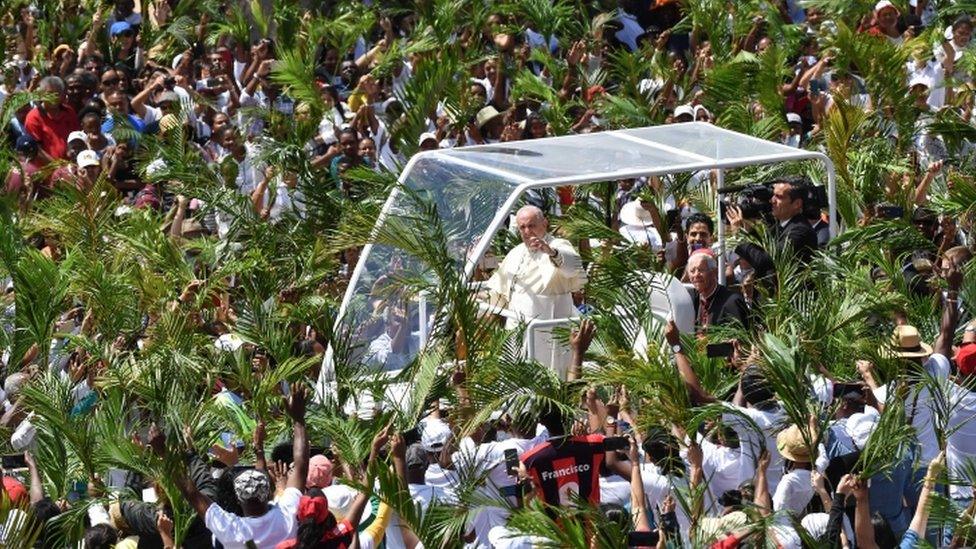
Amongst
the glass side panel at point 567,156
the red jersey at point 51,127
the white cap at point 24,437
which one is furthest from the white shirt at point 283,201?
the white cap at point 24,437

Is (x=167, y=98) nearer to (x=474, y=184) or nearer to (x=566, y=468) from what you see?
(x=474, y=184)

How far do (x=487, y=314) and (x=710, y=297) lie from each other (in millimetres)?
1380

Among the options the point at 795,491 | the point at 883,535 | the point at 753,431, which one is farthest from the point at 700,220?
the point at 883,535

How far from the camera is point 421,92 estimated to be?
17109mm

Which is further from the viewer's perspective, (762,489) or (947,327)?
(947,327)

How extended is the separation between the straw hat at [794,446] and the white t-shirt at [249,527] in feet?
7.32

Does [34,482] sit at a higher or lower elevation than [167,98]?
higher

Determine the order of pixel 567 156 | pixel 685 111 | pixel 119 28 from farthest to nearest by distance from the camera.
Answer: pixel 119 28 → pixel 685 111 → pixel 567 156

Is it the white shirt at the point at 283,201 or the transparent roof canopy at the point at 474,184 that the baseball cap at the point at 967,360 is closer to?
the transparent roof canopy at the point at 474,184

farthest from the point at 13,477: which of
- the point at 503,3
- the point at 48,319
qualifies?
the point at 503,3

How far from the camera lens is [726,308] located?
40.0ft

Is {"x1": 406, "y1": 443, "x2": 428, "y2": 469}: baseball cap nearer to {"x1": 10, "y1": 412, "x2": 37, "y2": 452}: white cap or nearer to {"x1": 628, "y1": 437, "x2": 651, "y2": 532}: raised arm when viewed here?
{"x1": 628, "y1": 437, "x2": 651, "y2": 532}: raised arm

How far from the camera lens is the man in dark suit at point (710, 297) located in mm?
12141

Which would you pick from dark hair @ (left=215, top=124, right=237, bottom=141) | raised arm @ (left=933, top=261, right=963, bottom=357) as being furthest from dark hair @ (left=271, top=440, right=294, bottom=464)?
dark hair @ (left=215, top=124, right=237, bottom=141)
